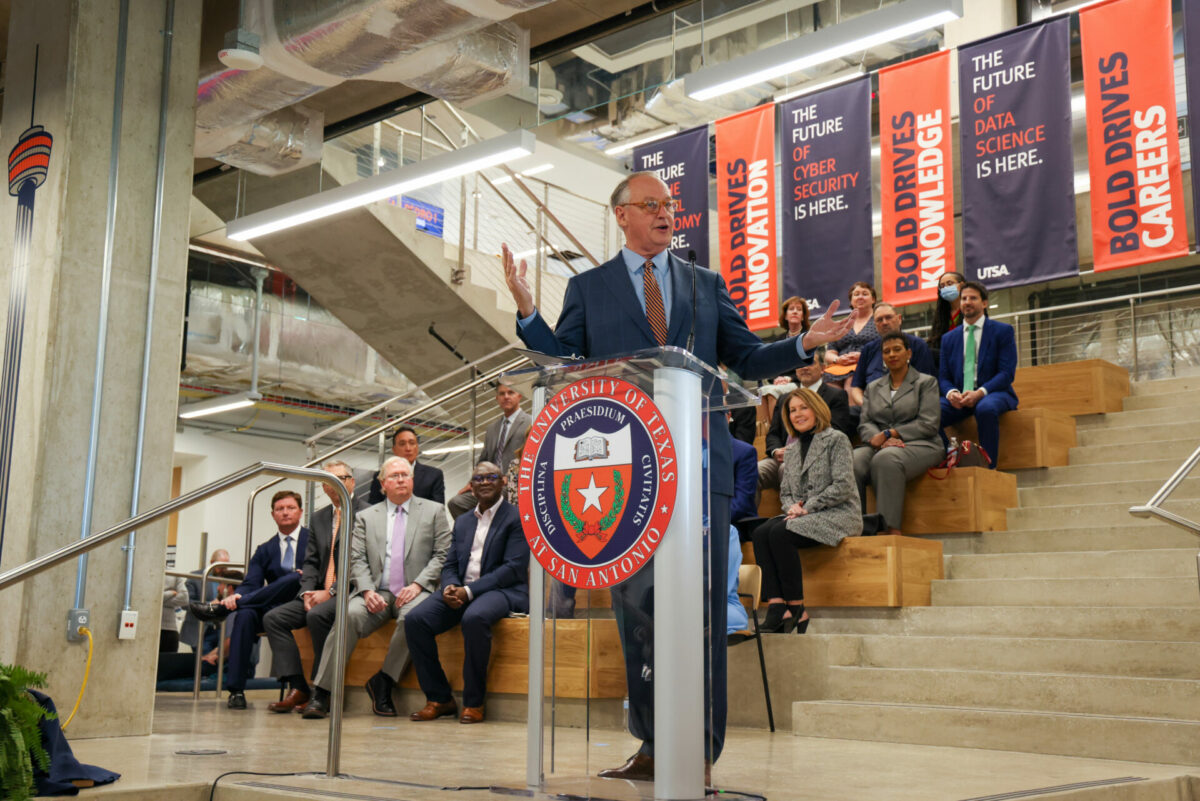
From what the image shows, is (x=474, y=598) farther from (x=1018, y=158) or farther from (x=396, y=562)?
(x=1018, y=158)

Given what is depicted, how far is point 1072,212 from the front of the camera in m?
7.43

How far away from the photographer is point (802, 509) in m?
5.49

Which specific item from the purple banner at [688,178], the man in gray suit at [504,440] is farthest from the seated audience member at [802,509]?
the purple banner at [688,178]

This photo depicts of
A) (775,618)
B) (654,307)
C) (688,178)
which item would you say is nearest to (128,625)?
(775,618)

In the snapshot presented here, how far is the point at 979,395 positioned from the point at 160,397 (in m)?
4.32

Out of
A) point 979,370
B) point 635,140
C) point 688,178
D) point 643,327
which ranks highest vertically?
point 635,140

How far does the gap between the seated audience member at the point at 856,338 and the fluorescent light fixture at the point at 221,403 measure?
21.8 feet

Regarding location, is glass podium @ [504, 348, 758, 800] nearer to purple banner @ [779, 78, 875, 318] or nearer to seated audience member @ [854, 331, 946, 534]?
seated audience member @ [854, 331, 946, 534]

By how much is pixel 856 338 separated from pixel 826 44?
2397mm

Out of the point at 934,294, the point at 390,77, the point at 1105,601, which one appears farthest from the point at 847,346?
the point at 390,77

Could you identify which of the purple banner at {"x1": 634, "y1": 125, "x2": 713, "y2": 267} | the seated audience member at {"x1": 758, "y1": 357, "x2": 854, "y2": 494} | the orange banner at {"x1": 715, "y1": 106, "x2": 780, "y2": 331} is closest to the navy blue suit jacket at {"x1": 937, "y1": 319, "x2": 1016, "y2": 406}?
the seated audience member at {"x1": 758, "y1": 357, "x2": 854, "y2": 494}

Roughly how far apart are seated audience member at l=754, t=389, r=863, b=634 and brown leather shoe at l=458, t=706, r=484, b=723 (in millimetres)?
1372

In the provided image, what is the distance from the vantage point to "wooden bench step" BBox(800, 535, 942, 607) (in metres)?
5.36

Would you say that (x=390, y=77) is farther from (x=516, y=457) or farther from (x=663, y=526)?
(x=663, y=526)
